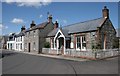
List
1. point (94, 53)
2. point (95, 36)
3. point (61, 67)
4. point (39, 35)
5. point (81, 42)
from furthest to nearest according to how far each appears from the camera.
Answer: point (39, 35) < point (81, 42) < point (95, 36) < point (94, 53) < point (61, 67)

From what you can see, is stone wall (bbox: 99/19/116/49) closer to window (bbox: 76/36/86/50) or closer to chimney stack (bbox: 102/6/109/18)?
chimney stack (bbox: 102/6/109/18)

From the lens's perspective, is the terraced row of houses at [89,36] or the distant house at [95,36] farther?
the terraced row of houses at [89,36]

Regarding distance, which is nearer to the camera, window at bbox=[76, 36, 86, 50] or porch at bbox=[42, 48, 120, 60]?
porch at bbox=[42, 48, 120, 60]

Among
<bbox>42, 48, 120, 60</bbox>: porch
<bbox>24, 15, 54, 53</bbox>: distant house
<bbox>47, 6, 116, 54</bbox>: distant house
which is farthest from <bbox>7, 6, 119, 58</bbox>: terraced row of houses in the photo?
<bbox>24, 15, 54, 53</bbox>: distant house

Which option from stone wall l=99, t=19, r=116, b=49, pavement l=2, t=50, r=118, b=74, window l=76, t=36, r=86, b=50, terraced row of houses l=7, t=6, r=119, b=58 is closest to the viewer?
pavement l=2, t=50, r=118, b=74

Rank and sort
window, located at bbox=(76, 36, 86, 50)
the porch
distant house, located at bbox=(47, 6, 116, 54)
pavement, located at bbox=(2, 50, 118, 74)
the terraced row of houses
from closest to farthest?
pavement, located at bbox=(2, 50, 118, 74) < the porch < distant house, located at bbox=(47, 6, 116, 54) < the terraced row of houses < window, located at bbox=(76, 36, 86, 50)

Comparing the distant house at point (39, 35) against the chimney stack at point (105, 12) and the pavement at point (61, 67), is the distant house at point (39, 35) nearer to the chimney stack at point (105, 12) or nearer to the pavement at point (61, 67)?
the chimney stack at point (105, 12)

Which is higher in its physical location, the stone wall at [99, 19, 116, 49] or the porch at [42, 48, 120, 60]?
the stone wall at [99, 19, 116, 49]

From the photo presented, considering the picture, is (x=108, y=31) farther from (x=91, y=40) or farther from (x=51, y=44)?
(x=51, y=44)

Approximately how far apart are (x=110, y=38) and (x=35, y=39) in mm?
20118

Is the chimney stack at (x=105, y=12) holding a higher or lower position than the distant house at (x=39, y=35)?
higher

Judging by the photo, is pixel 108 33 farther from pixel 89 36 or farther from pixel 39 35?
pixel 39 35

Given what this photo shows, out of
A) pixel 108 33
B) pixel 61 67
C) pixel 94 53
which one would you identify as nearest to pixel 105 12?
pixel 108 33

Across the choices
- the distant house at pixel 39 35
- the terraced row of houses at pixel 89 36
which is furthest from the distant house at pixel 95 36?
the distant house at pixel 39 35
